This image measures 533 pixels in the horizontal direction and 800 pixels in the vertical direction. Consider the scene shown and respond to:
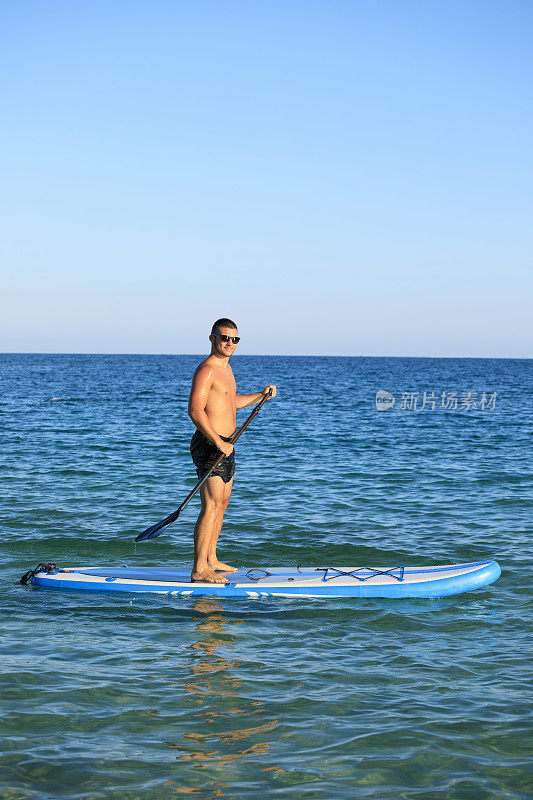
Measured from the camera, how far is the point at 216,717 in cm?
498

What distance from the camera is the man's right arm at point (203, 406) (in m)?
7.20

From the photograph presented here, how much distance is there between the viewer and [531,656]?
6.03m

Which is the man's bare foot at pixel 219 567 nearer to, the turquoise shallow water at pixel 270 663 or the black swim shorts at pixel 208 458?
the turquoise shallow water at pixel 270 663

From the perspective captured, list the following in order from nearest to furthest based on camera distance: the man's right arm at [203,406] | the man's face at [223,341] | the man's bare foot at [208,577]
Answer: the man's right arm at [203,406] → the man's face at [223,341] → the man's bare foot at [208,577]

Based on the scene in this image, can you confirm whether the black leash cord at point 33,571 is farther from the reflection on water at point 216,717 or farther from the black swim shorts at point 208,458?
the reflection on water at point 216,717

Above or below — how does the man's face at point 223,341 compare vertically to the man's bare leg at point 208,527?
above

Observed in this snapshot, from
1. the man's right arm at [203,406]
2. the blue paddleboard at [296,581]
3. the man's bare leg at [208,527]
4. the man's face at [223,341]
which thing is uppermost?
the man's face at [223,341]

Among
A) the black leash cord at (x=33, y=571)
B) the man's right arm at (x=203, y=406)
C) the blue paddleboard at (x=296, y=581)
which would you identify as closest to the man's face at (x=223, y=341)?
the man's right arm at (x=203, y=406)

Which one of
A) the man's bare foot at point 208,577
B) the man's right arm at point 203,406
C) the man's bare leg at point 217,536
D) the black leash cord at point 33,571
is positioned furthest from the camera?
the black leash cord at point 33,571

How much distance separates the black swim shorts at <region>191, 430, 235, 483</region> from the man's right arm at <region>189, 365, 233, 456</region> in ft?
0.40

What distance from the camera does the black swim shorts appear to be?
7.41 m

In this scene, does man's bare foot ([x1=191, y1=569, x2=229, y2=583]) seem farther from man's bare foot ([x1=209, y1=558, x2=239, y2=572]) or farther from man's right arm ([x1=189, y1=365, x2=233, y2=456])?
man's right arm ([x1=189, y1=365, x2=233, y2=456])

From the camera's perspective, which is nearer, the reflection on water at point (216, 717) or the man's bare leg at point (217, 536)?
the reflection on water at point (216, 717)

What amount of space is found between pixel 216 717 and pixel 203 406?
2998mm
